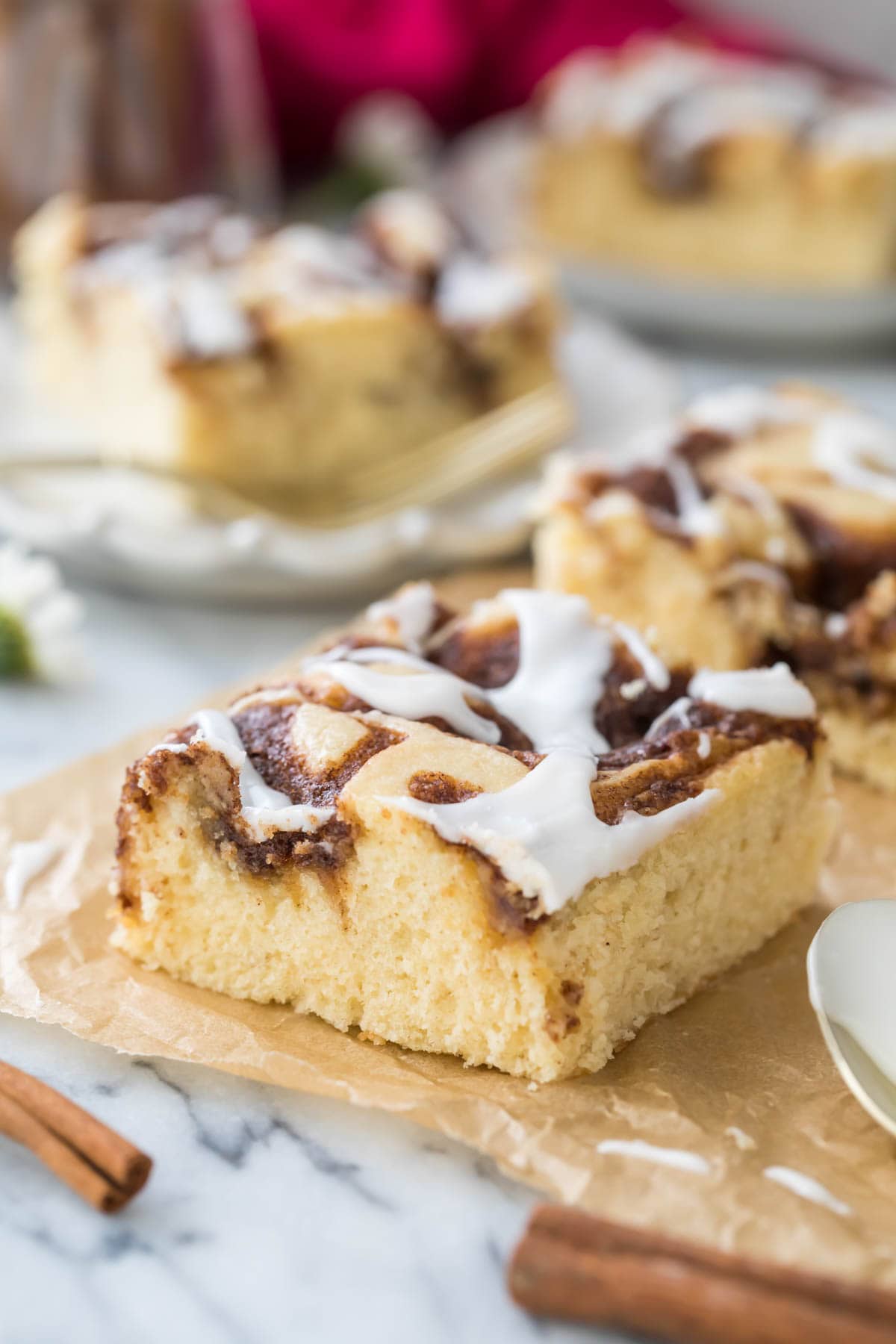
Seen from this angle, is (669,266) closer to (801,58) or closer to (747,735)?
(801,58)

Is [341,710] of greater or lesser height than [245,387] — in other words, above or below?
below

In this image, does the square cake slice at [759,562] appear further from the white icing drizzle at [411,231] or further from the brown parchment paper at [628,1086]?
the white icing drizzle at [411,231]

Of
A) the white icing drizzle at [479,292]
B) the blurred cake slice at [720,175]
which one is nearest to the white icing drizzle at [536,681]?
the white icing drizzle at [479,292]

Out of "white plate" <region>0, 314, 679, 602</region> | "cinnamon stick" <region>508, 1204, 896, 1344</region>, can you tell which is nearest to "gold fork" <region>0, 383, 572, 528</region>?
"white plate" <region>0, 314, 679, 602</region>

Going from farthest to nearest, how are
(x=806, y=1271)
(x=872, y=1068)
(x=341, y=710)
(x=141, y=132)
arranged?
(x=141, y=132) < (x=341, y=710) < (x=872, y=1068) < (x=806, y=1271)

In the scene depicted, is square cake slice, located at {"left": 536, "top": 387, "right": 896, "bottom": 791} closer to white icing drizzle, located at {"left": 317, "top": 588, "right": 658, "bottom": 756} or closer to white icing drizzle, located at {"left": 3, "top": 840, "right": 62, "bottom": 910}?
white icing drizzle, located at {"left": 317, "top": 588, "right": 658, "bottom": 756}

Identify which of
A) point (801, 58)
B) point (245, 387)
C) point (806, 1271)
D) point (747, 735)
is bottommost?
point (806, 1271)

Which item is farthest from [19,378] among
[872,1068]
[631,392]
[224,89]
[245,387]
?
[872,1068]
